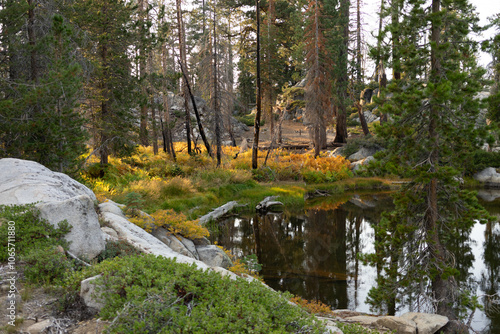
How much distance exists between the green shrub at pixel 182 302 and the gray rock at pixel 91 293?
8 cm

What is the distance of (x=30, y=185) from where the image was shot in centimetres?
566

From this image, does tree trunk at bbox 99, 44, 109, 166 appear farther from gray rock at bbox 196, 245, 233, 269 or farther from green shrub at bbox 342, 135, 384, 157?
green shrub at bbox 342, 135, 384, 157

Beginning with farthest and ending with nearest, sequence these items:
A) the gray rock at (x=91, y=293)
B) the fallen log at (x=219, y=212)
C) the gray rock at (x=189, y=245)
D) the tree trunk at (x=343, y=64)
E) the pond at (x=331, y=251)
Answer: the tree trunk at (x=343, y=64), the fallen log at (x=219, y=212), the pond at (x=331, y=251), the gray rock at (x=189, y=245), the gray rock at (x=91, y=293)

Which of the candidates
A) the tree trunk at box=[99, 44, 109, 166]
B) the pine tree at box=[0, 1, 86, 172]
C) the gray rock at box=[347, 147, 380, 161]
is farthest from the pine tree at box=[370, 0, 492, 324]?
the gray rock at box=[347, 147, 380, 161]

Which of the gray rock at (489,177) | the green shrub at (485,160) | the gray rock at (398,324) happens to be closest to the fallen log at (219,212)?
the gray rock at (398,324)

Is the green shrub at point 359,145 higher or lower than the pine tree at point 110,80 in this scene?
lower

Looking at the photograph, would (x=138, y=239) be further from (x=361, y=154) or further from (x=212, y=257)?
(x=361, y=154)

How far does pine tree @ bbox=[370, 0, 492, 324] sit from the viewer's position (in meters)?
5.93

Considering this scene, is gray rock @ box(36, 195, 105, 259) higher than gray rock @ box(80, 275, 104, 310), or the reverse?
gray rock @ box(36, 195, 105, 259)

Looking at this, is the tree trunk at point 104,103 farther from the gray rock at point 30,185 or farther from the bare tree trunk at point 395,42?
the bare tree trunk at point 395,42

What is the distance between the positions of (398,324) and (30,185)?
20.4 ft

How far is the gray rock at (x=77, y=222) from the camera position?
15.0 ft

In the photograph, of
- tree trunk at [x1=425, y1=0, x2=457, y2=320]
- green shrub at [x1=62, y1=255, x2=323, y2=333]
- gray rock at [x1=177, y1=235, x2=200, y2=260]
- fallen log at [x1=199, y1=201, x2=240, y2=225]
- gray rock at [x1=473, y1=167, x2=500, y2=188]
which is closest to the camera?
green shrub at [x1=62, y1=255, x2=323, y2=333]

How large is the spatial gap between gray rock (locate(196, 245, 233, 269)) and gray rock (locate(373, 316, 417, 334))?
341 centimetres
